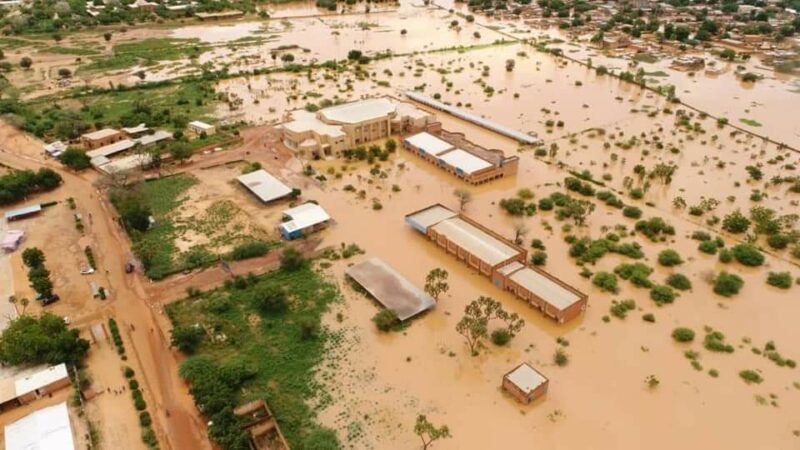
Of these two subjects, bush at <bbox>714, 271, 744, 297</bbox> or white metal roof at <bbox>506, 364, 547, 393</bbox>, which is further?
bush at <bbox>714, 271, 744, 297</bbox>

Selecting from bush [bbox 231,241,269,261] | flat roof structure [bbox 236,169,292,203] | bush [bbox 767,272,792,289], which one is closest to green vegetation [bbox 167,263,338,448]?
bush [bbox 231,241,269,261]

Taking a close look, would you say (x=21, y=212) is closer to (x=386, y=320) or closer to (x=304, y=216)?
(x=304, y=216)


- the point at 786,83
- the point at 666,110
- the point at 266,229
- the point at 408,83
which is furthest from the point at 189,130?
the point at 786,83

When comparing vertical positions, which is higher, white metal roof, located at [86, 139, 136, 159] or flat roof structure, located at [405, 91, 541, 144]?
flat roof structure, located at [405, 91, 541, 144]

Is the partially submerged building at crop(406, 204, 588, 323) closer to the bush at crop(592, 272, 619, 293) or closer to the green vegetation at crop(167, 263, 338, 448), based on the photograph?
the bush at crop(592, 272, 619, 293)

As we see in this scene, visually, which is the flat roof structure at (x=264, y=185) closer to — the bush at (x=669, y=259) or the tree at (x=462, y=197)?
the tree at (x=462, y=197)

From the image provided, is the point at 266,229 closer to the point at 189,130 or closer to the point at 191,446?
the point at 191,446

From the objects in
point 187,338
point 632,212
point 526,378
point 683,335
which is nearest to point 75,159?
point 187,338
